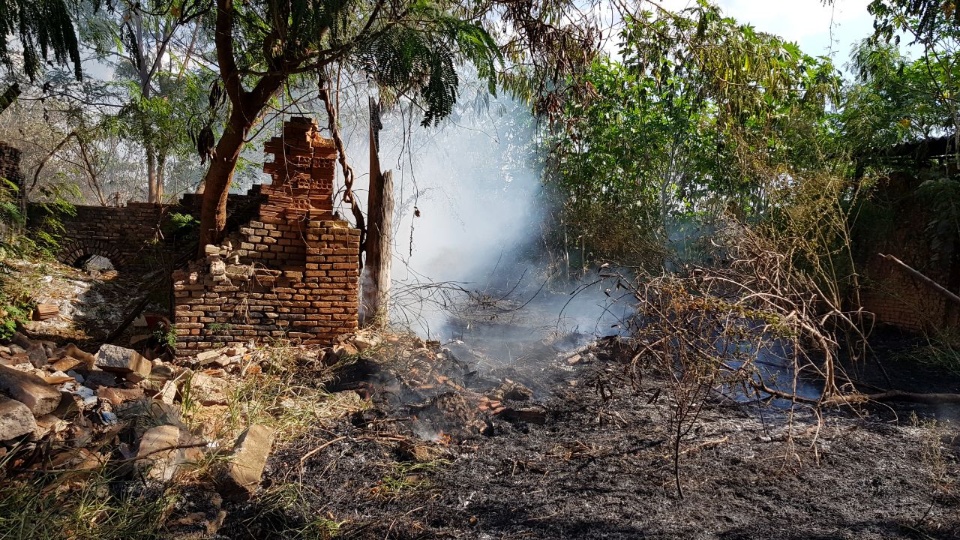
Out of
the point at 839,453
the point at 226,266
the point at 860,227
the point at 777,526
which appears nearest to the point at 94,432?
the point at 226,266

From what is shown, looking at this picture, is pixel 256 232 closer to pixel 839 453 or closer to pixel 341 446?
pixel 341 446

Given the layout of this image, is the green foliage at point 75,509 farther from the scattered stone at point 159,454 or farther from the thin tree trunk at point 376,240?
the thin tree trunk at point 376,240

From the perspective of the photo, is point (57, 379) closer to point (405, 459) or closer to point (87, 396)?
point (87, 396)

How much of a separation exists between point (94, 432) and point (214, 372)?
200cm

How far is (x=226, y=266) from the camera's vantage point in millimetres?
6594

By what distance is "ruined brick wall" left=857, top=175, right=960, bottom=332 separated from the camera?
9.50 meters

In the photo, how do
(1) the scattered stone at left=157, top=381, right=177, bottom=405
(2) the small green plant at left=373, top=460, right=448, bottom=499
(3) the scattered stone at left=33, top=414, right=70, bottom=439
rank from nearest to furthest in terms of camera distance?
(3) the scattered stone at left=33, top=414, right=70, bottom=439, (2) the small green plant at left=373, top=460, right=448, bottom=499, (1) the scattered stone at left=157, top=381, right=177, bottom=405

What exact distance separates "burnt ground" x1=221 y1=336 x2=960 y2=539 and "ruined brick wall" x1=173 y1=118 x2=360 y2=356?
95 centimetres

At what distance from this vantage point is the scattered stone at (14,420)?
359 centimetres

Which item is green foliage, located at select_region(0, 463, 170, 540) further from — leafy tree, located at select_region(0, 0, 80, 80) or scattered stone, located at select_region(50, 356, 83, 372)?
leafy tree, located at select_region(0, 0, 80, 80)

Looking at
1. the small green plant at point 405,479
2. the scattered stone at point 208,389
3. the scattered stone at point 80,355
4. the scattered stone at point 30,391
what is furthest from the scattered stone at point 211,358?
the small green plant at point 405,479

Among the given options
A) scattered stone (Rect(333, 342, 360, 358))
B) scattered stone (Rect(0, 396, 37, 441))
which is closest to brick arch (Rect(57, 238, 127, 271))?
scattered stone (Rect(333, 342, 360, 358))

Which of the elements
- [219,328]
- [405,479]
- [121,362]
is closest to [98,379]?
[121,362]

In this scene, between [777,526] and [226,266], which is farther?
[226,266]
